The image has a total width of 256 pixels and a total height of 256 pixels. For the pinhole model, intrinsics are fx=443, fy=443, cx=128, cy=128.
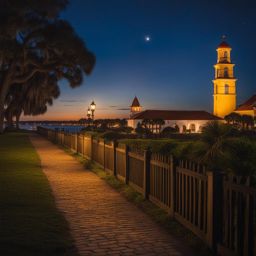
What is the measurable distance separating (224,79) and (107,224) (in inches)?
3537

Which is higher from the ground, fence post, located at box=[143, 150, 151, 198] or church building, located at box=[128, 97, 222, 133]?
church building, located at box=[128, 97, 222, 133]

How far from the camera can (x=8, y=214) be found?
308 inches

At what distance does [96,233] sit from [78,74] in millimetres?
31757

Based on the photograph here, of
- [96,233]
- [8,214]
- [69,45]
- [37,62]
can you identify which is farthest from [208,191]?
[37,62]

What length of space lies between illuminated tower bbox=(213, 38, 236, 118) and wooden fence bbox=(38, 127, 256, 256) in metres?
86.4

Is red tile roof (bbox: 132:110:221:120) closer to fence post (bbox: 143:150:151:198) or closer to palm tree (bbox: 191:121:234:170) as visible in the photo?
palm tree (bbox: 191:121:234:170)

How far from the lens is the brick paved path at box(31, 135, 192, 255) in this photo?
19.3 ft

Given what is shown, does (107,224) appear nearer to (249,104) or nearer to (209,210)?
(209,210)

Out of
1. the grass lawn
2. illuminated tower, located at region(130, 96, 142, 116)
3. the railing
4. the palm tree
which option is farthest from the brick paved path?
illuminated tower, located at region(130, 96, 142, 116)

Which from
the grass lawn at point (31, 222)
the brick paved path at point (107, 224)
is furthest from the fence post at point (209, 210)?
the grass lawn at point (31, 222)

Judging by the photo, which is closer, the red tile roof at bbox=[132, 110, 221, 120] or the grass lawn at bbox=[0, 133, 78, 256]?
the grass lawn at bbox=[0, 133, 78, 256]


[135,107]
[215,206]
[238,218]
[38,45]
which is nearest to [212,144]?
[215,206]

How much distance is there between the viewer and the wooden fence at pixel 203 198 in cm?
494

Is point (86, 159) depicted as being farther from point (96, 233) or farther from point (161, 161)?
point (96, 233)
